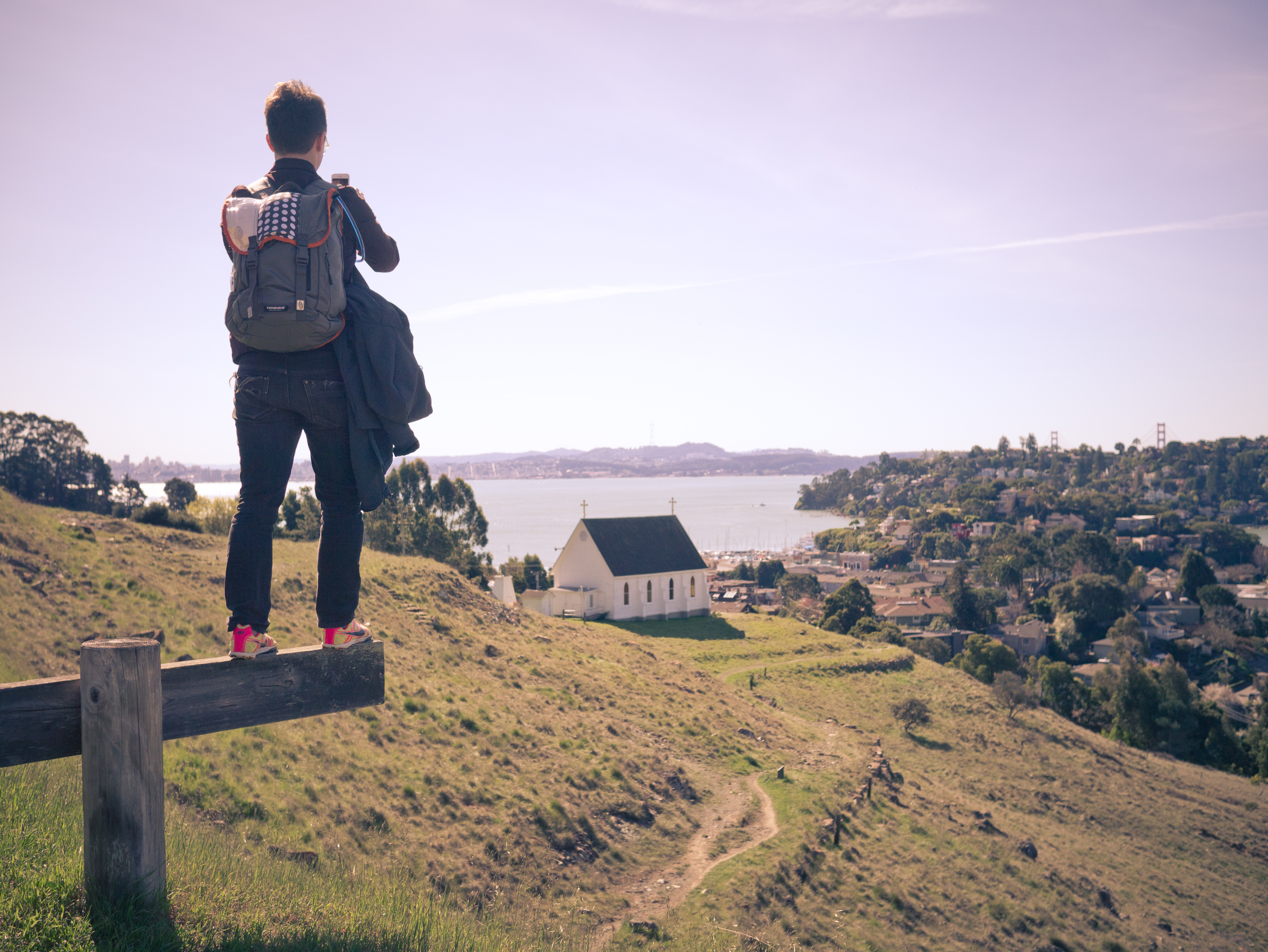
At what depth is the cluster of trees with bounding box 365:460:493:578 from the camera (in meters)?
47.0

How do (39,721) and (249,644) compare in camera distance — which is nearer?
(39,721)

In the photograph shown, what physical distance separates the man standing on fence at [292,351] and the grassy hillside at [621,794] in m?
2.84

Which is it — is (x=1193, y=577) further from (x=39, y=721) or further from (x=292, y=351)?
(x=39, y=721)

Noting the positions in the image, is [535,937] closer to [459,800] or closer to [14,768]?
[14,768]

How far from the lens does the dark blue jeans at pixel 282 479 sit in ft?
9.87

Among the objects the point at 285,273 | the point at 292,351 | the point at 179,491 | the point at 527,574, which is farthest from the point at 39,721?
the point at 179,491

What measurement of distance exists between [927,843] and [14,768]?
14.7 metres

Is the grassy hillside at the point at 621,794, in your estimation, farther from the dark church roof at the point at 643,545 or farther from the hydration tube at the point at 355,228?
the dark church roof at the point at 643,545

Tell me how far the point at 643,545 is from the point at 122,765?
3734 centimetres

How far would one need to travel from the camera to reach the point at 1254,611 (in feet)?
270

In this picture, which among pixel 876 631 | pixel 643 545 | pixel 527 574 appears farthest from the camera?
pixel 527 574

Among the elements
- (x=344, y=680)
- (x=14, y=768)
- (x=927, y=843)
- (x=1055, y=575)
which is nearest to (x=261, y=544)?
(x=344, y=680)

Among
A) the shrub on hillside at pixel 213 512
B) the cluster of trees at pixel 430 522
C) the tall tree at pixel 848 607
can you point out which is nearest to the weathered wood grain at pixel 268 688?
the shrub on hillside at pixel 213 512

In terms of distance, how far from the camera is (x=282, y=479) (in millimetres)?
3168
